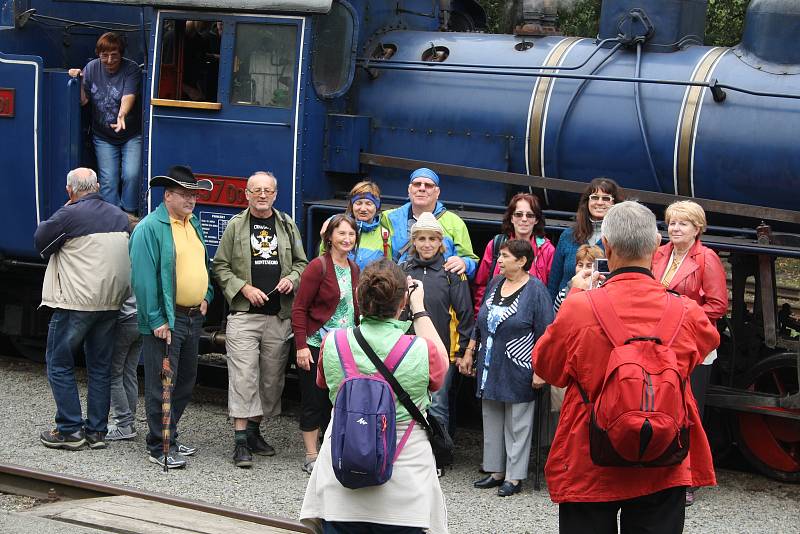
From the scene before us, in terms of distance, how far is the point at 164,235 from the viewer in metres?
6.76

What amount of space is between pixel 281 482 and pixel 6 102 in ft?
13.2

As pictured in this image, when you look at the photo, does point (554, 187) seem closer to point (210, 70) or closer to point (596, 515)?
point (210, 70)

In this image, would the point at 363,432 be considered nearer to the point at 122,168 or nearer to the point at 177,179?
the point at 177,179

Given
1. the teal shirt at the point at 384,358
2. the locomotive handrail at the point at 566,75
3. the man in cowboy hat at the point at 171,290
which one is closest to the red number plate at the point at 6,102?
the man in cowboy hat at the point at 171,290

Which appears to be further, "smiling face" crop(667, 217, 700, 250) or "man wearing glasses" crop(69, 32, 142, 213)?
"man wearing glasses" crop(69, 32, 142, 213)

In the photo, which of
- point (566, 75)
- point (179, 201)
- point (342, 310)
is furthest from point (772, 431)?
point (179, 201)

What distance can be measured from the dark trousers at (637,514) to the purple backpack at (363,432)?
0.65 metres

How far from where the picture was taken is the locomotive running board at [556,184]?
688 centimetres

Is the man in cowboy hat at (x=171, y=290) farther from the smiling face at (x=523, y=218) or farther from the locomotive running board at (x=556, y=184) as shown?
the smiling face at (x=523, y=218)

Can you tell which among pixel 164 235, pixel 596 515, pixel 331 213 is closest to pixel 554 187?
pixel 331 213

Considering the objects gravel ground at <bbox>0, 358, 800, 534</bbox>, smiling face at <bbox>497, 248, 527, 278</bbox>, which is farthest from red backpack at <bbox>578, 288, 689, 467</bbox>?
smiling face at <bbox>497, 248, 527, 278</bbox>

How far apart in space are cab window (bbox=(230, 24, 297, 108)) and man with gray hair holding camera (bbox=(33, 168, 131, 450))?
134cm

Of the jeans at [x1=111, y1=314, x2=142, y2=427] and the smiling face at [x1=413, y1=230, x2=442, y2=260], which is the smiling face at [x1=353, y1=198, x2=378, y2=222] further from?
the jeans at [x1=111, y1=314, x2=142, y2=427]

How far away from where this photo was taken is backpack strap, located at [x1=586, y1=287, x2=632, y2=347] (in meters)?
3.66
